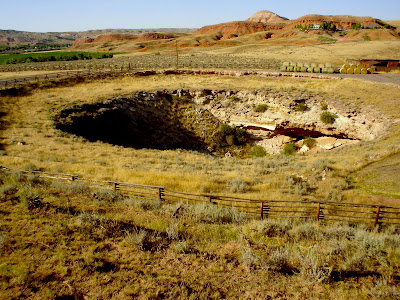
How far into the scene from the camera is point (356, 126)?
2270 centimetres

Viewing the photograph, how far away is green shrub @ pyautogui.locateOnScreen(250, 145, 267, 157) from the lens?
27.0 m

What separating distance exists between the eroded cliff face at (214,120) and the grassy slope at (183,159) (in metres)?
1.61

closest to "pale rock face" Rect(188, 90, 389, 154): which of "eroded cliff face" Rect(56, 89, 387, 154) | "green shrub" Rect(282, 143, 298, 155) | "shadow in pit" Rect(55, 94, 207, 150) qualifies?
"eroded cliff face" Rect(56, 89, 387, 154)

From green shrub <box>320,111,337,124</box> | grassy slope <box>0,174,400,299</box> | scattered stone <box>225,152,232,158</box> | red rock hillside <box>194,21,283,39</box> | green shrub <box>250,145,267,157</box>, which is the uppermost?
red rock hillside <box>194,21,283,39</box>

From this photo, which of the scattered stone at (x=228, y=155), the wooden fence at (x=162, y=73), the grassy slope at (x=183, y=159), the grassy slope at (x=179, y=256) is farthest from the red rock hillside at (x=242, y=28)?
the grassy slope at (x=179, y=256)

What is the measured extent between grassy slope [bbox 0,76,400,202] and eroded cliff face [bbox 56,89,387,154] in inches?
63.4

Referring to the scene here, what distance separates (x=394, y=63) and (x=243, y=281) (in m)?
43.7

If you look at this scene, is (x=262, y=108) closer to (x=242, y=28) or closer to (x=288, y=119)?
(x=288, y=119)

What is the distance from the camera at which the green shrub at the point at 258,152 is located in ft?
88.5

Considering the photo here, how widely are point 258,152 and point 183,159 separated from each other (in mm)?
11322

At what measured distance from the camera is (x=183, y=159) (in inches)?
724

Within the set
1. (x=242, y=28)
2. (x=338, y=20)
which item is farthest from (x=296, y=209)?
(x=338, y=20)

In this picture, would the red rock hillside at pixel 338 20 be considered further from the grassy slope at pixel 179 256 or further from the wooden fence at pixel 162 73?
the grassy slope at pixel 179 256

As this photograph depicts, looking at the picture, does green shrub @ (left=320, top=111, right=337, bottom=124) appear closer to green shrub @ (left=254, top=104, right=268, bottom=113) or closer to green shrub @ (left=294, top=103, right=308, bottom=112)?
green shrub @ (left=294, top=103, right=308, bottom=112)
